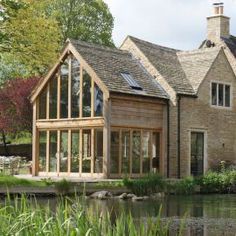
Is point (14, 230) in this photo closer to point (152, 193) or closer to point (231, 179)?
point (152, 193)

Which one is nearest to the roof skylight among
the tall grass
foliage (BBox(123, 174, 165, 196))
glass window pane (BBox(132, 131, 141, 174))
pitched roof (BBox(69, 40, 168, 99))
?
pitched roof (BBox(69, 40, 168, 99))

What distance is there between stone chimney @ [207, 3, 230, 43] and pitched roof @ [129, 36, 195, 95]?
2908 mm

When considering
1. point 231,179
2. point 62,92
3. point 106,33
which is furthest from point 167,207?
point 106,33

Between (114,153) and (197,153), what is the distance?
5313 millimetres

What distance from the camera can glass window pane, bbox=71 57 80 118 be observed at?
27.9 metres

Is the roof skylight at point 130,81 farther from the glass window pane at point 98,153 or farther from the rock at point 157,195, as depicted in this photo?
the rock at point 157,195

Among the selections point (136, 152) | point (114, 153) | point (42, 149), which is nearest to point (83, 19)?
point (42, 149)

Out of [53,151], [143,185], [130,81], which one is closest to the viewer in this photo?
Answer: [143,185]

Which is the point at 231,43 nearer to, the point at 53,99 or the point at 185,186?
the point at 53,99

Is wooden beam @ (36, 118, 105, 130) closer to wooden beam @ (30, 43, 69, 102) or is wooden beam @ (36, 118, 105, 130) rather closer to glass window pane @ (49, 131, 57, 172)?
glass window pane @ (49, 131, 57, 172)

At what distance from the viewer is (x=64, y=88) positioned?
28.8 metres

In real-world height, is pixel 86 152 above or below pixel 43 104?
below

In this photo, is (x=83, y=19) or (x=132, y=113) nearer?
(x=132, y=113)

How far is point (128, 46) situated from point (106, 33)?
62.5 ft
